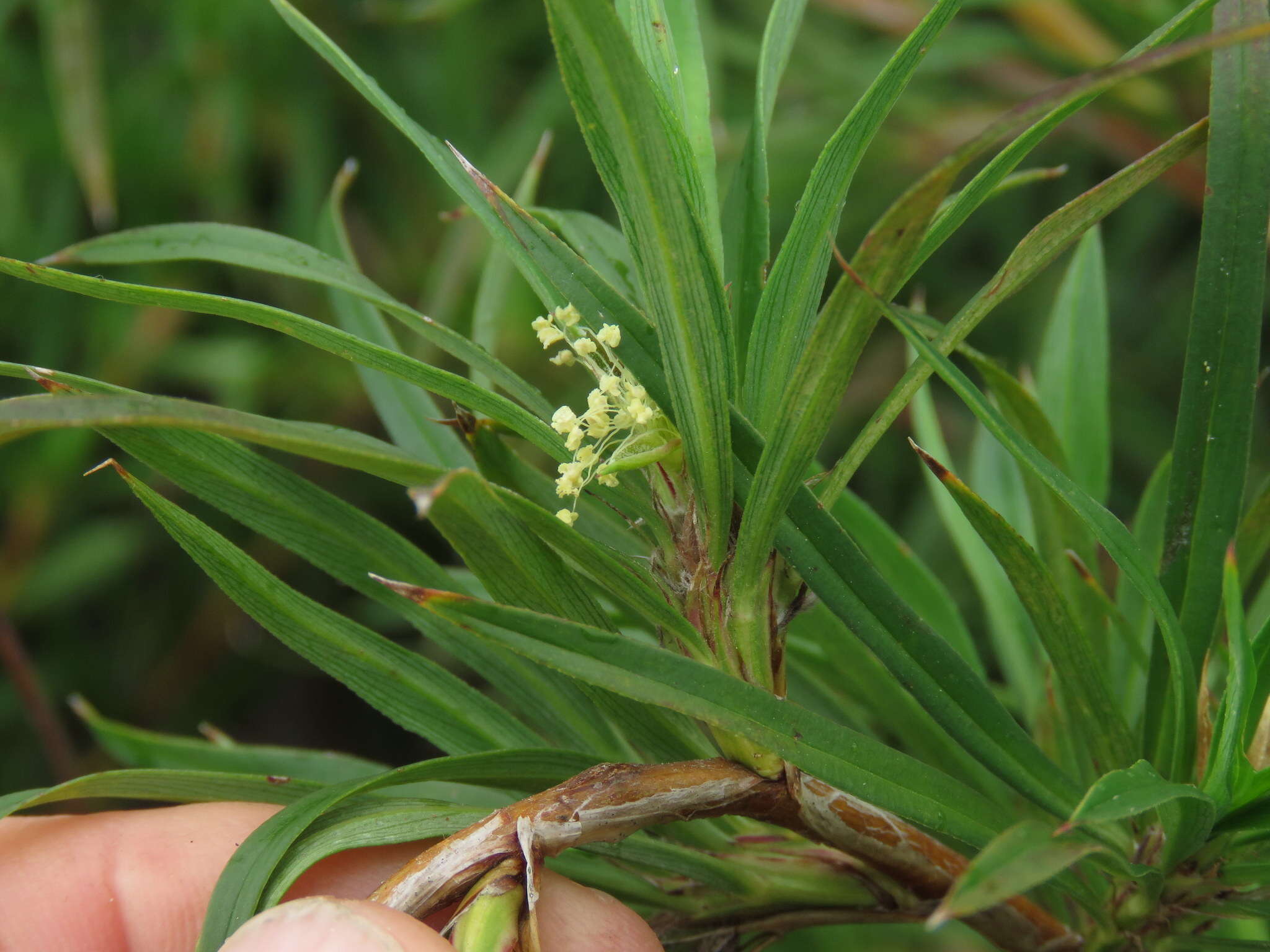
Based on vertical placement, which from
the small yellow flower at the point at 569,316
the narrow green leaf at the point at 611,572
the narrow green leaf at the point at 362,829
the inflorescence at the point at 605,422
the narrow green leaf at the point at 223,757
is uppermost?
the small yellow flower at the point at 569,316

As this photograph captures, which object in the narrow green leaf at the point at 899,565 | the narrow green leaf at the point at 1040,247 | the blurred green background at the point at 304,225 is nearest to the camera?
the narrow green leaf at the point at 1040,247

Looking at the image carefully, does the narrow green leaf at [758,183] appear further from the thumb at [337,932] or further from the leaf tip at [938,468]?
the thumb at [337,932]

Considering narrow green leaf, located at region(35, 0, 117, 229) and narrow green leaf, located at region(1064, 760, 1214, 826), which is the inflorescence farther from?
narrow green leaf, located at region(35, 0, 117, 229)

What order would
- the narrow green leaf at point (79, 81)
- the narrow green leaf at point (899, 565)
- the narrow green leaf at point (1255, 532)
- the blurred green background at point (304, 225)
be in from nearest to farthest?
the narrow green leaf at point (1255, 532)
the narrow green leaf at point (899, 565)
the narrow green leaf at point (79, 81)
the blurred green background at point (304, 225)

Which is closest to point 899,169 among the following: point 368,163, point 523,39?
point 523,39

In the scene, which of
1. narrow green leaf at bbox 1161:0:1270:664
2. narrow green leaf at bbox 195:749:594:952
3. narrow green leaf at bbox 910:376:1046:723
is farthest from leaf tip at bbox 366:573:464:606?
narrow green leaf at bbox 910:376:1046:723

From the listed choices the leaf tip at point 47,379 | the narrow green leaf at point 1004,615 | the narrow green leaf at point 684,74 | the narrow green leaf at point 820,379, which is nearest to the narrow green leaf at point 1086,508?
the narrow green leaf at point 820,379

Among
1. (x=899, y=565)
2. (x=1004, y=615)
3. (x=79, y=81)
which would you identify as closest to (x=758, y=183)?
(x=899, y=565)

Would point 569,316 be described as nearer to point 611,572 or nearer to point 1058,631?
point 611,572

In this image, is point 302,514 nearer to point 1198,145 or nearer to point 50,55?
point 1198,145
